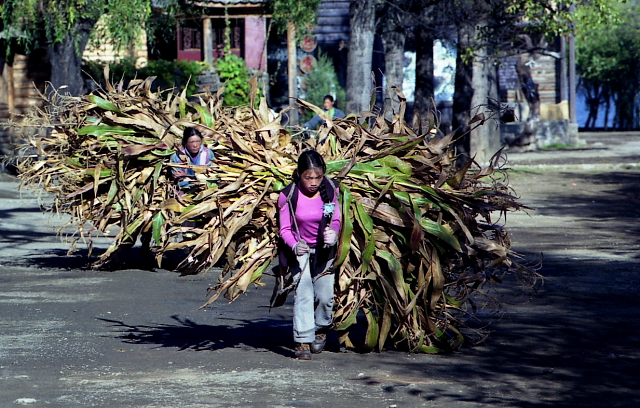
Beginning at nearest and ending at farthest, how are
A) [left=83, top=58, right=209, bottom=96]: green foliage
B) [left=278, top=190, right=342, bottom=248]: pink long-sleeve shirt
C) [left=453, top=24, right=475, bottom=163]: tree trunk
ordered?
1. [left=278, top=190, right=342, bottom=248]: pink long-sleeve shirt
2. [left=83, top=58, right=209, bottom=96]: green foliage
3. [left=453, top=24, right=475, bottom=163]: tree trunk

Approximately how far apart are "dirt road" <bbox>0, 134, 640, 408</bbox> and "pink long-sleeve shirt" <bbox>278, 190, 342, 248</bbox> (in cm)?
89

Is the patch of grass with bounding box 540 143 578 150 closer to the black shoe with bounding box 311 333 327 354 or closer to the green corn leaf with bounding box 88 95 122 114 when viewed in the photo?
the green corn leaf with bounding box 88 95 122 114

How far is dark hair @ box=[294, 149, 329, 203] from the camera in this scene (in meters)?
6.61

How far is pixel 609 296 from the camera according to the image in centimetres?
935

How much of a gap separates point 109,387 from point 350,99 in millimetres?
12790

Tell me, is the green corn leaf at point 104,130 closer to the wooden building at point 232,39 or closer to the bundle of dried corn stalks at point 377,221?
the bundle of dried corn stalks at point 377,221

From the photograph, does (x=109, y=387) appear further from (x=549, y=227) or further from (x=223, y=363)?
(x=549, y=227)

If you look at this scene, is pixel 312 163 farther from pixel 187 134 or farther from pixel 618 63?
pixel 618 63

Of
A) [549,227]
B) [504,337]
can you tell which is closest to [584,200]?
[549,227]

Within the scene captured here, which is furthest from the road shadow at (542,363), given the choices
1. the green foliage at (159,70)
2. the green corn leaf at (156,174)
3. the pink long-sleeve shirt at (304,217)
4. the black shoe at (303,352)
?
the green foliage at (159,70)

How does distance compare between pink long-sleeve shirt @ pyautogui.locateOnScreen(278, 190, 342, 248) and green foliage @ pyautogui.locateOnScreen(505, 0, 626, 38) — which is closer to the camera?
pink long-sleeve shirt @ pyautogui.locateOnScreen(278, 190, 342, 248)

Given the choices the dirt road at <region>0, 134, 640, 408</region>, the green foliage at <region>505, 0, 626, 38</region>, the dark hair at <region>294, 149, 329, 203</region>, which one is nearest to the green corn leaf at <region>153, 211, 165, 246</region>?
the dirt road at <region>0, 134, 640, 408</region>

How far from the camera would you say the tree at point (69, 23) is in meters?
18.0

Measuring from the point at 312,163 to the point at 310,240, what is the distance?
57cm
